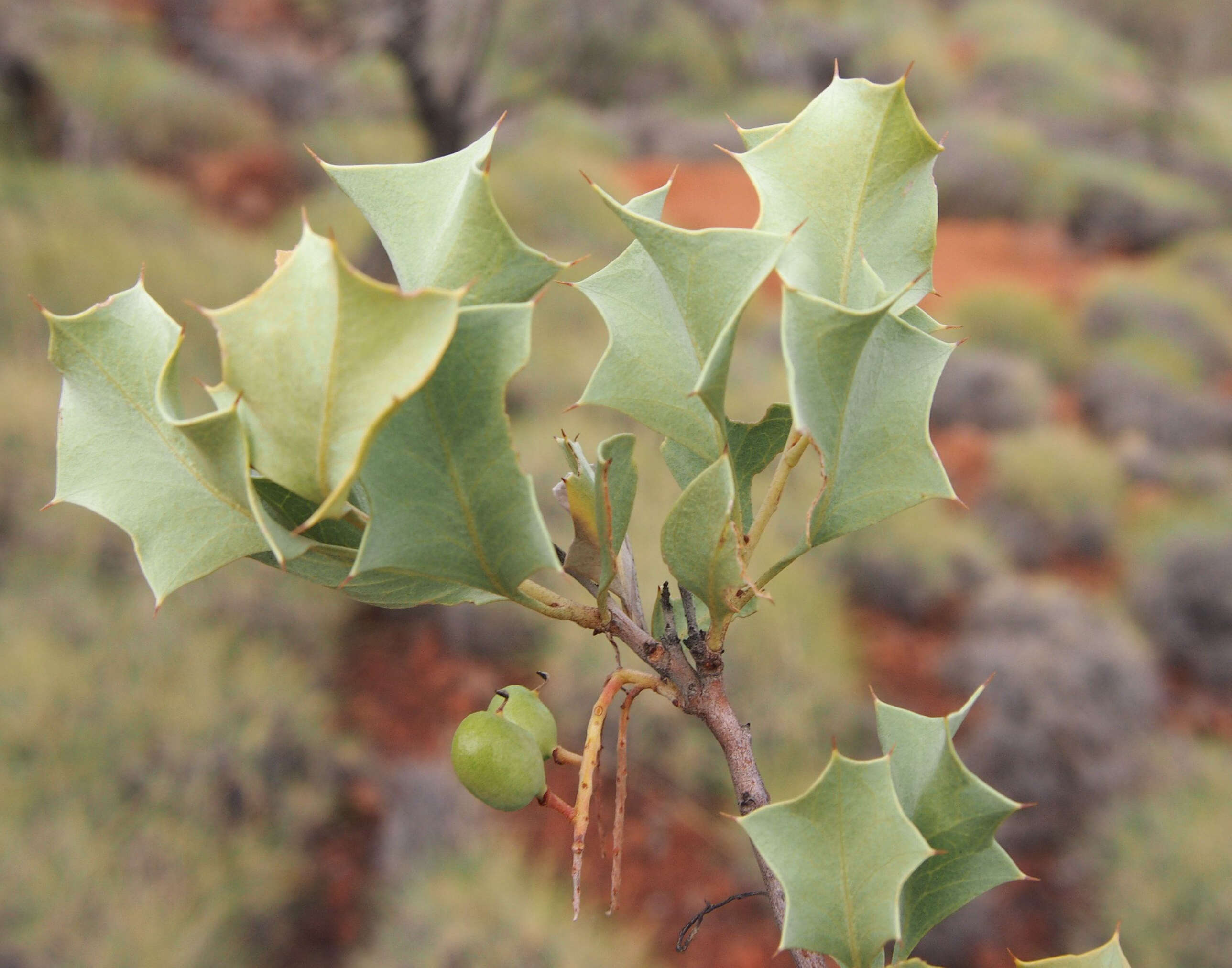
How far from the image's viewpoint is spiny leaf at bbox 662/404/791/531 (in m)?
0.43

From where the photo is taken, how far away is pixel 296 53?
1062cm

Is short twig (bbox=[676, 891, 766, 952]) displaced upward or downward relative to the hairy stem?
downward

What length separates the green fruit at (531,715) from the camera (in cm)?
42

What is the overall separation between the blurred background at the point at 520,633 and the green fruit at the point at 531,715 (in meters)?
0.24

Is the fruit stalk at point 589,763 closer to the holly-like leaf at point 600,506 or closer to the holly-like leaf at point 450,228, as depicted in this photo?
the holly-like leaf at point 600,506

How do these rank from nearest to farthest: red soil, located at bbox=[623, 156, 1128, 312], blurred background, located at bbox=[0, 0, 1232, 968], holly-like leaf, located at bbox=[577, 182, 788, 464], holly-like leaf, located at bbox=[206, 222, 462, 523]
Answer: holly-like leaf, located at bbox=[206, 222, 462, 523]
holly-like leaf, located at bbox=[577, 182, 788, 464]
blurred background, located at bbox=[0, 0, 1232, 968]
red soil, located at bbox=[623, 156, 1128, 312]

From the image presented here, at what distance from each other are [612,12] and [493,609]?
14.5 ft

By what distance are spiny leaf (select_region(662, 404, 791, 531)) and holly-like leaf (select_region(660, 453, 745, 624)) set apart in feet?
0.18

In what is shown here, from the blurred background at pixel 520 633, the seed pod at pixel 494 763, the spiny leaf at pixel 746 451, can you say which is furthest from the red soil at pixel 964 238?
the seed pod at pixel 494 763

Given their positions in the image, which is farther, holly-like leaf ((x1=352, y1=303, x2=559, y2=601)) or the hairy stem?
the hairy stem

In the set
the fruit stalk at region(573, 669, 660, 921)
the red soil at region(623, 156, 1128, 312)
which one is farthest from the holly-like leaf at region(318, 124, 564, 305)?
the red soil at region(623, 156, 1128, 312)

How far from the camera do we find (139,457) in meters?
0.36

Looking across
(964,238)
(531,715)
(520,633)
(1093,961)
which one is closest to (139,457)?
(531,715)

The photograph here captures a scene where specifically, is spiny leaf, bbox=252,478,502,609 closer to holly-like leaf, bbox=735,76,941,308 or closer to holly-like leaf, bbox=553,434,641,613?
holly-like leaf, bbox=553,434,641,613
